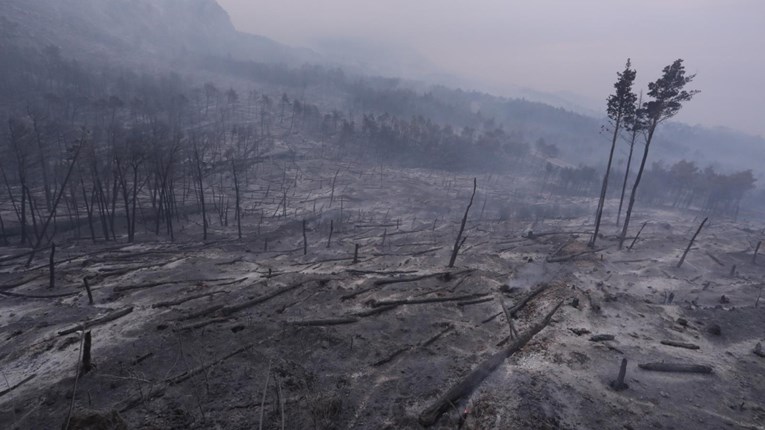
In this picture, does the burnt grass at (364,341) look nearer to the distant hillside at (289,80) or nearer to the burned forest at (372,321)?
the burned forest at (372,321)

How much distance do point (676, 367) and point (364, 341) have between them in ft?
33.3

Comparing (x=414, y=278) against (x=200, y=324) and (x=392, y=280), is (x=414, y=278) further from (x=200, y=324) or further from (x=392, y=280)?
(x=200, y=324)

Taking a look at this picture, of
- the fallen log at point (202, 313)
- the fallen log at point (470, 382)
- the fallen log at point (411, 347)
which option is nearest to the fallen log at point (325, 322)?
the fallen log at point (411, 347)

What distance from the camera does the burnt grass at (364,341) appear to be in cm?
963

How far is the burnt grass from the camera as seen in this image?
9633 millimetres

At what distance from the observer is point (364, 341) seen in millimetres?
13086

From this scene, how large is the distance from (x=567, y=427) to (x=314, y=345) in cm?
783

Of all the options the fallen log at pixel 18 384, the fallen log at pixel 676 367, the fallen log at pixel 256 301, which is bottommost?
the fallen log at pixel 18 384

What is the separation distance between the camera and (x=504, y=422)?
29.1 ft

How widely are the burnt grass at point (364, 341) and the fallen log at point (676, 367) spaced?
0.65 ft

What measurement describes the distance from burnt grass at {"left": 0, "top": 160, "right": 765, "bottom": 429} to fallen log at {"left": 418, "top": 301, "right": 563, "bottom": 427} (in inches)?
8.3

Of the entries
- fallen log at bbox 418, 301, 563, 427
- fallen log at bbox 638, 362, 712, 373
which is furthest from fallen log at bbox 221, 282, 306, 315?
fallen log at bbox 638, 362, 712, 373

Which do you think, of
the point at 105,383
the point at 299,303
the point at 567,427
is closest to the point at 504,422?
the point at 567,427

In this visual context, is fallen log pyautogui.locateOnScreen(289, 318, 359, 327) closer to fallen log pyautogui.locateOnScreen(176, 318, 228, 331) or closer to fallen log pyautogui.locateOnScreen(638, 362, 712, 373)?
fallen log pyautogui.locateOnScreen(176, 318, 228, 331)
